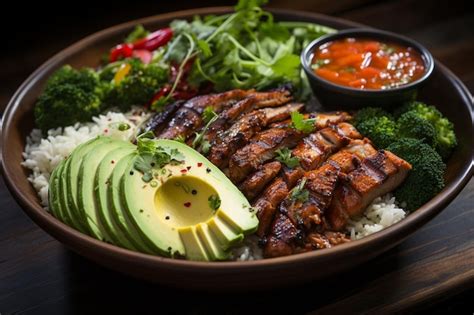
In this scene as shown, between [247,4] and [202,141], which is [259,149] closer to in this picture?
[202,141]

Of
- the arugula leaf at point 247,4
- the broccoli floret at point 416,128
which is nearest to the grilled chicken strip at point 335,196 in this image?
the broccoli floret at point 416,128

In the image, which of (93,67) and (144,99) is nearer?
(144,99)

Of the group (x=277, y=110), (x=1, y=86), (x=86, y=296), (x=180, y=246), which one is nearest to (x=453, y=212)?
(x=277, y=110)

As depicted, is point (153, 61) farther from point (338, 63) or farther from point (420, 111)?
point (420, 111)

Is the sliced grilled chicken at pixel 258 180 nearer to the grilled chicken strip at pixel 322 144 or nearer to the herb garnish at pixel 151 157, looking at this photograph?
the grilled chicken strip at pixel 322 144

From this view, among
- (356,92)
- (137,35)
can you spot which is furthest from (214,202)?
(137,35)

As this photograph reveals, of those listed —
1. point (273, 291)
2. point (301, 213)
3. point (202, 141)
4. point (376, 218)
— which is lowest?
point (273, 291)
